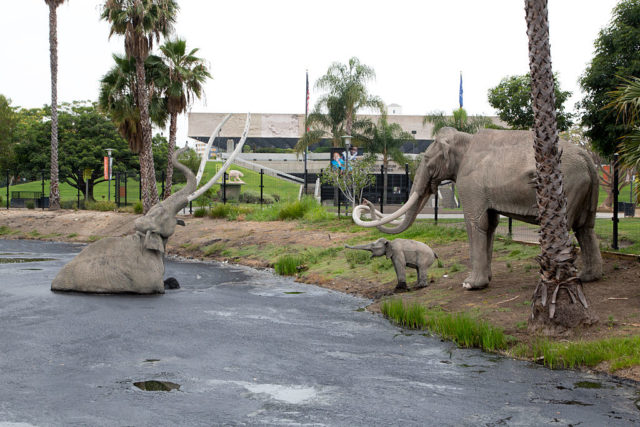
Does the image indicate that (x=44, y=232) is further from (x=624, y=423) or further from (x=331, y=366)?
(x=624, y=423)

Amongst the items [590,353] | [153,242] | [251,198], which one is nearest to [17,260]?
[153,242]

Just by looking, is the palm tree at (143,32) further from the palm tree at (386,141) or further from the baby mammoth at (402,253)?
the palm tree at (386,141)

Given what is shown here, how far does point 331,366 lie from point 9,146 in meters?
53.0

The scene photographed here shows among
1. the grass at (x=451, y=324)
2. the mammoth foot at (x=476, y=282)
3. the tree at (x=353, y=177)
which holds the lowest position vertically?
the grass at (x=451, y=324)

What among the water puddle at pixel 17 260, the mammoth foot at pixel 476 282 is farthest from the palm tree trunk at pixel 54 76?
the mammoth foot at pixel 476 282

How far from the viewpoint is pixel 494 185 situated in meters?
9.26

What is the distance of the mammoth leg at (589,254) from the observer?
914cm

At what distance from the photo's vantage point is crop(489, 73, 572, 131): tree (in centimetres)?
2962

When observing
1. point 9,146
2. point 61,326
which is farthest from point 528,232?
point 9,146

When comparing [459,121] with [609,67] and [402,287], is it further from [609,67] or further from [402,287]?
[402,287]

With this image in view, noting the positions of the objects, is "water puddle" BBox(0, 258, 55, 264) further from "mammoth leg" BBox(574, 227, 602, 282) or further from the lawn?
the lawn

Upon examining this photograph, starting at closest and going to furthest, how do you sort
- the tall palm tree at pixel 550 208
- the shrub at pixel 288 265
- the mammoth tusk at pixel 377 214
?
1. the tall palm tree at pixel 550 208
2. the mammoth tusk at pixel 377 214
3. the shrub at pixel 288 265

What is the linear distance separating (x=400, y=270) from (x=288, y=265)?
433cm

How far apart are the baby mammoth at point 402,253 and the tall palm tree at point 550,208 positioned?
304 cm
